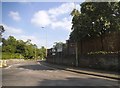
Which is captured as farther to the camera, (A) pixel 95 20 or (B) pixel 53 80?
(A) pixel 95 20

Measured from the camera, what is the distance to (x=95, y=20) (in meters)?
34.7

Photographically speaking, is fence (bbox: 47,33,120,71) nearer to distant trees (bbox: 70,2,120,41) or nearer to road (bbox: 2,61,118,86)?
distant trees (bbox: 70,2,120,41)

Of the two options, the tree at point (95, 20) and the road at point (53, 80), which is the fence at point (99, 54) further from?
the road at point (53, 80)

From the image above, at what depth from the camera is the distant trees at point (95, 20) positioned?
33438 millimetres

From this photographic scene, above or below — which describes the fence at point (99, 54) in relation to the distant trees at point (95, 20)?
below

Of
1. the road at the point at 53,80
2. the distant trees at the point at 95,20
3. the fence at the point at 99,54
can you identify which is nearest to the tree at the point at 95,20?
the distant trees at the point at 95,20

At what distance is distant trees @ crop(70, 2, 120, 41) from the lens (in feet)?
110

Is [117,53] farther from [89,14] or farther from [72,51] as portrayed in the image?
[72,51]

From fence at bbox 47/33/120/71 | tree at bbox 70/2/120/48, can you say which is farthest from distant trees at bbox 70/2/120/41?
fence at bbox 47/33/120/71

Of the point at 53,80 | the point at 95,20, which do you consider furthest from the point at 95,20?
the point at 53,80

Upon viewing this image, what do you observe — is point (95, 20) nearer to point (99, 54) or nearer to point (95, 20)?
point (95, 20)

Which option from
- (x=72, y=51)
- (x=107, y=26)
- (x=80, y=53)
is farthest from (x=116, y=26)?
(x=72, y=51)

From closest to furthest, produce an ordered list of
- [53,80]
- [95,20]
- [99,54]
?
[53,80]
[99,54]
[95,20]

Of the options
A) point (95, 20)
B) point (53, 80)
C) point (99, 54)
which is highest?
point (95, 20)
